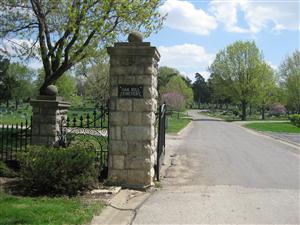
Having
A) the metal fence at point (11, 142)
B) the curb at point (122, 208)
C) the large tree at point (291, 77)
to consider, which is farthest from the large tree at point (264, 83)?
the curb at point (122, 208)

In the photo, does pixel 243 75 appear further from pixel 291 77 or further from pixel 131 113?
pixel 131 113

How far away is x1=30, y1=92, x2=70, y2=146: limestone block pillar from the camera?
30.7 feet

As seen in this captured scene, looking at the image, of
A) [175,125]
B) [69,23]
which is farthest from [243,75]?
[69,23]

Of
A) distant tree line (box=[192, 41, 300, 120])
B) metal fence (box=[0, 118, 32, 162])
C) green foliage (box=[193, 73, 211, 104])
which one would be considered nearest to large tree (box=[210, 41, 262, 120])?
distant tree line (box=[192, 41, 300, 120])

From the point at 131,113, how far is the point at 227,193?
2.55 m

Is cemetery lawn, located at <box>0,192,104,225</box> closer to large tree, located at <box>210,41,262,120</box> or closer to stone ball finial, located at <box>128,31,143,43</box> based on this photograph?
stone ball finial, located at <box>128,31,143,43</box>

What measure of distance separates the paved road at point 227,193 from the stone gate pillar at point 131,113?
795mm

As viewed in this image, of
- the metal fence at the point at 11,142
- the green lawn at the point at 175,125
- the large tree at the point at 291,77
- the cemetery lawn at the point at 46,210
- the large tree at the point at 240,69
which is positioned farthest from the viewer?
the large tree at the point at 291,77

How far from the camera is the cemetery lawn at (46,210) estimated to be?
5684 millimetres

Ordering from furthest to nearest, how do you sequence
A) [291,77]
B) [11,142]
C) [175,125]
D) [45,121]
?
[291,77]
[175,125]
[11,142]
[45,121]

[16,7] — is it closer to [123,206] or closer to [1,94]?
[123,206]

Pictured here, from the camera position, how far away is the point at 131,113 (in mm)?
8422

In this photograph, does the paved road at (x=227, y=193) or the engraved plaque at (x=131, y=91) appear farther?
the engraved plaque at (x=131, y=91)

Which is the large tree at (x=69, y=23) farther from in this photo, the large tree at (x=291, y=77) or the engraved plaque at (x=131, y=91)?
the large tree at (x=291, y=77)
